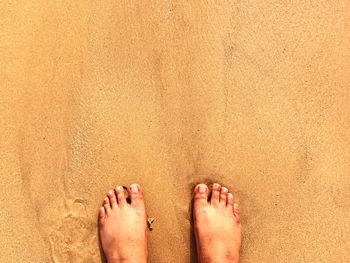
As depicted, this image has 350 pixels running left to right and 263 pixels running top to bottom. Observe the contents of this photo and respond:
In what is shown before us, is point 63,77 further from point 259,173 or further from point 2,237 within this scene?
point 259,173

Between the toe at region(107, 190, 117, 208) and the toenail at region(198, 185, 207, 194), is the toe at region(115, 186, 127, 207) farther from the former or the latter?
the toenail at region(198, 185, 207, 194)

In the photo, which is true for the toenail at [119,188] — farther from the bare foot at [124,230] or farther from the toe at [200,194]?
the toe at [200,194]

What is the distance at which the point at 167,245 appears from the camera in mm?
2158

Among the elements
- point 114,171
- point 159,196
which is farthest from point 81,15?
point 159,196

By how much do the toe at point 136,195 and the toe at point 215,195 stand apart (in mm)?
338

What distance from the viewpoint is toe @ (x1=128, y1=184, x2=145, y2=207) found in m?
2.15

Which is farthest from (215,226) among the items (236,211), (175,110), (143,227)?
(175,110)

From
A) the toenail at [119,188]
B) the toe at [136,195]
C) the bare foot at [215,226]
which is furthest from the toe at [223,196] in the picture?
the toenail at [119,188]

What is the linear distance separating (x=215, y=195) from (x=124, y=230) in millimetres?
476

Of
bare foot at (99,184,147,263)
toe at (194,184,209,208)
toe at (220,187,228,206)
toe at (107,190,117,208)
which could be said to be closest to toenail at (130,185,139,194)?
bare foot at (99,184,147,263)

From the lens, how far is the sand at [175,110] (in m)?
2.10

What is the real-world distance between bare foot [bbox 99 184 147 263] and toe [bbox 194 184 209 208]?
10.1 inches

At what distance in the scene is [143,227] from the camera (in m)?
2.18

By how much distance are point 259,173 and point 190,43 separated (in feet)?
2.26
